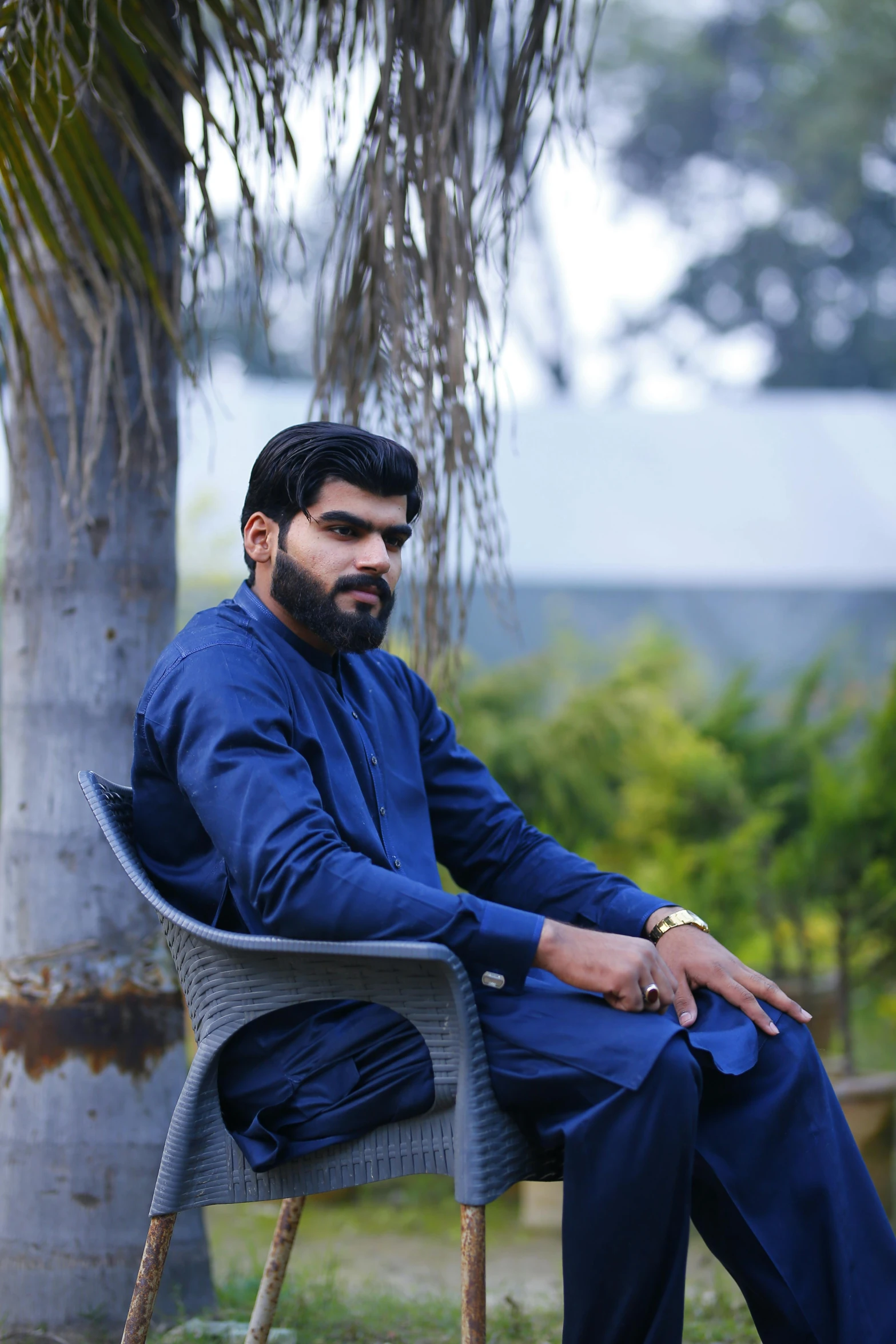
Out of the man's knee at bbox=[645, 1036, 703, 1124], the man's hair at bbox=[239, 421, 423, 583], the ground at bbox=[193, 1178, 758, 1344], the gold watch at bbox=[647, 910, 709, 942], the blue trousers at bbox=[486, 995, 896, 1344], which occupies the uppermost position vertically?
the man's hair at bbox=[239, 421, 423, 583]

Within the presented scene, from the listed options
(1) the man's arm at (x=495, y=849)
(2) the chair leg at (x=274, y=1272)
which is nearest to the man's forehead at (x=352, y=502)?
(1) the man's arm at (x=495, y=849)

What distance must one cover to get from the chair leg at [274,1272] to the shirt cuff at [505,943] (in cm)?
67

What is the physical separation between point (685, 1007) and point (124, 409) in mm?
1549

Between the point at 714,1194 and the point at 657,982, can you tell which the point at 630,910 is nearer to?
the point at 657,982

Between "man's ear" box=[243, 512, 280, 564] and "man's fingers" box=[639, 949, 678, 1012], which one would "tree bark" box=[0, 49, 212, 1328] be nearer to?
"man's ear" box=[243, 512, 280, 564]

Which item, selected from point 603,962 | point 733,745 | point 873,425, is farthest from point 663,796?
point 873,425

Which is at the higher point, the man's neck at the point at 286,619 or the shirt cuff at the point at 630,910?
the man's neck at the point at 286,619

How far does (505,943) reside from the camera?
1705mm

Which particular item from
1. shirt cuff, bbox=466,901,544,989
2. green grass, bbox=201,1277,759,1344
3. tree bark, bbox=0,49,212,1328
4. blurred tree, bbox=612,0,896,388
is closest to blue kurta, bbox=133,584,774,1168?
shirt cuff, bbox=466,901,544,989

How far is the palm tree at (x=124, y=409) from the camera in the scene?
2.40 metres

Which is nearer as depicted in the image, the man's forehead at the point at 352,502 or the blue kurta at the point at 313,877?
the blue kurta at the point at 313,877

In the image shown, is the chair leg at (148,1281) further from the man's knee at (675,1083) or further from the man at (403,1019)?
the man's knee at (675,1083)

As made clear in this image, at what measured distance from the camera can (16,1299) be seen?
2.40 meters

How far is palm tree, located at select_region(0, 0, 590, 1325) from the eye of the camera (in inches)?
94.5
